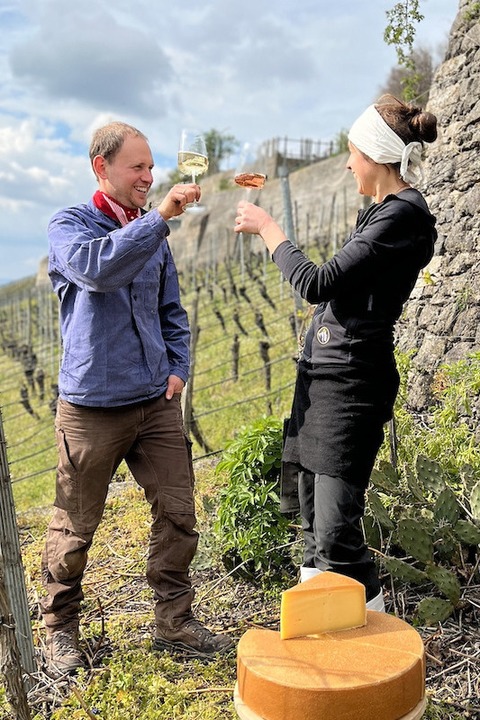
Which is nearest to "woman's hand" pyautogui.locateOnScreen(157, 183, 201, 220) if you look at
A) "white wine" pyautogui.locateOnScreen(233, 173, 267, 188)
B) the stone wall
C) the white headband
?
"white wine" pyautogui.locateOnScreen(233, 173, 267, 188)

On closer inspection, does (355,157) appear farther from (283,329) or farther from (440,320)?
(283,329)

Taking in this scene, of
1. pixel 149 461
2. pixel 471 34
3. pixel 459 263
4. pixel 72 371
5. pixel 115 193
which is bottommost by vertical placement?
pixel 149 461

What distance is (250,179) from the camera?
234cm

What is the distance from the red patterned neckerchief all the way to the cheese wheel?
162cm

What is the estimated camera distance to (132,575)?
3.81 m

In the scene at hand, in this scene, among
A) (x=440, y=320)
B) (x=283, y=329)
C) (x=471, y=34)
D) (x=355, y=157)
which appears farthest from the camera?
(x=283, y=329)

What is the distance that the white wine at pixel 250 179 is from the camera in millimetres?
2334

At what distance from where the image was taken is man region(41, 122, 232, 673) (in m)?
2.60

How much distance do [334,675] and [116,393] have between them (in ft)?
4.47

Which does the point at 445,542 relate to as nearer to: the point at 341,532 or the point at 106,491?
the point at 341,532

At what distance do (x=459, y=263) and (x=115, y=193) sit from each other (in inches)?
90.5

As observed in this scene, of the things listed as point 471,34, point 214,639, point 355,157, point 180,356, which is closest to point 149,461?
point 180,356

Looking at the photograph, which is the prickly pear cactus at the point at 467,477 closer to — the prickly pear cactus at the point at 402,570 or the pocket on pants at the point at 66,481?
the prickly pear cactus at the point at 402,570

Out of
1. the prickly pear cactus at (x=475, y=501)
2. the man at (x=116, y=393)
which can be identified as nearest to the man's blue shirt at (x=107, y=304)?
the man at (x=116, y=393)
